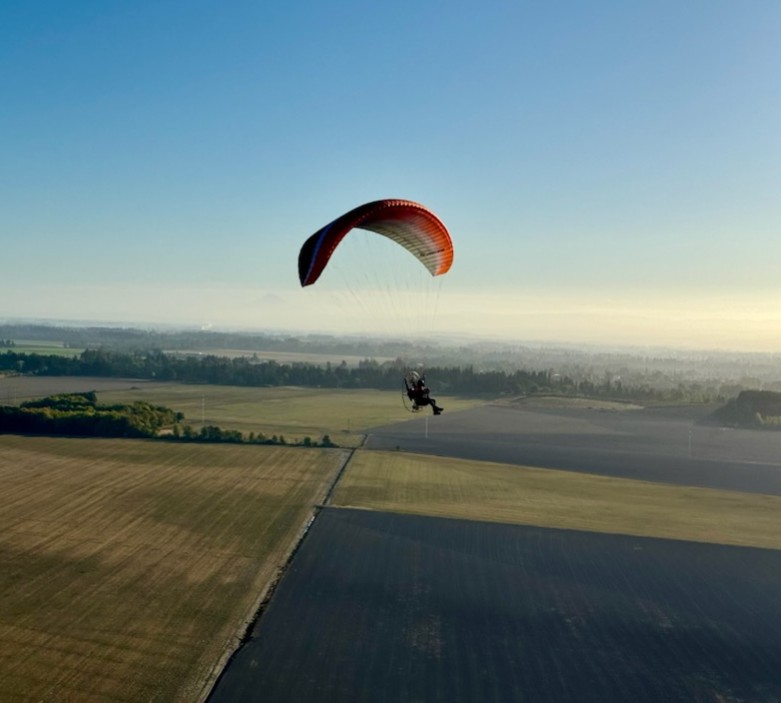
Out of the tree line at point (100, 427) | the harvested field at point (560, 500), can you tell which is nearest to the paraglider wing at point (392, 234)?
the harvested field at point (560, 500)

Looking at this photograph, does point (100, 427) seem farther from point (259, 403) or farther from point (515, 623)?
point (515, 623)

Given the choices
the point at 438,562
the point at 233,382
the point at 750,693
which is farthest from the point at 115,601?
the point at 233,382

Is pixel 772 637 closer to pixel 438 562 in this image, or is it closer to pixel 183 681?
pixel 438 562

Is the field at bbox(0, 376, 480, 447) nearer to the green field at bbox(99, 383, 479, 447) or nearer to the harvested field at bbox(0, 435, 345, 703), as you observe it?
the green field at bbox(99, 383, 479, 447)

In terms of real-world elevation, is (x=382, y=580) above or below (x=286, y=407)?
below

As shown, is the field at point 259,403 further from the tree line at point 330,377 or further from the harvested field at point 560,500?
the harvested field at point 560,500

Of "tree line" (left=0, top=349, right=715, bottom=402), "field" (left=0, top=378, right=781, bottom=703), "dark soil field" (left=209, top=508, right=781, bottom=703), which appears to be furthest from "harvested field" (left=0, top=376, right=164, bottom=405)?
"dark soil field" (left=209, top=508, right=781, bottom=703)

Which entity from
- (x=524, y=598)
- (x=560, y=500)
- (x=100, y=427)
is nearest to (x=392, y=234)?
(x=524, y=598)
